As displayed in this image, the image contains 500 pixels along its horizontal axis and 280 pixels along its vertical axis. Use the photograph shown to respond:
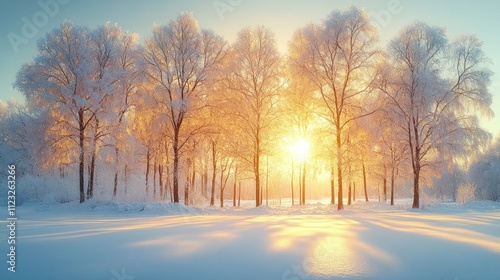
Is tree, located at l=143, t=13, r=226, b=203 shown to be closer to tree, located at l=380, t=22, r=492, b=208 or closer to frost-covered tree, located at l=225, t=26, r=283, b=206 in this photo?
frost-covered tree, located at l=225, t=26, r=283, b=206

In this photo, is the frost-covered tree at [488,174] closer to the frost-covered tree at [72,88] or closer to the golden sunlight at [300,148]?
the golden sunlight at [300,148]

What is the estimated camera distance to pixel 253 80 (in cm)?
1931

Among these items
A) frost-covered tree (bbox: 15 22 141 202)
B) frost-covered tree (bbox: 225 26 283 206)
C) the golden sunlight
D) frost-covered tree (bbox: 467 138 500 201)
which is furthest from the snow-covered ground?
frost-covered tree (bbox: 467 138 500 201)

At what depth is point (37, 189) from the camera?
20.6m

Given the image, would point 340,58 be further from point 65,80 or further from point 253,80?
point 65,80

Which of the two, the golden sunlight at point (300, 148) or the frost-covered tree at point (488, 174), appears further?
the frost-covered tree at point (488, 174)

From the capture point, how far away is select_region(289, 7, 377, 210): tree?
1686cm

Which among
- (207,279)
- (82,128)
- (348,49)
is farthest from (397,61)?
(82,128)

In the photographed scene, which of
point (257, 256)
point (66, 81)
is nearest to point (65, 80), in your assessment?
point (66, 81)

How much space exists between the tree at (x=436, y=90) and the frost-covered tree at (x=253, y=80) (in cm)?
784

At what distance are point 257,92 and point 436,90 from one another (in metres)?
12.2

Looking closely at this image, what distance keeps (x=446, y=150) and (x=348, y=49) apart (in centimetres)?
989

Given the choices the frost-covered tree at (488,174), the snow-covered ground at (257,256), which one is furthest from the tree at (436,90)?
the frost-covered tree at (488,174)

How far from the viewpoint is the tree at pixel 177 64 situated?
18062 mm
